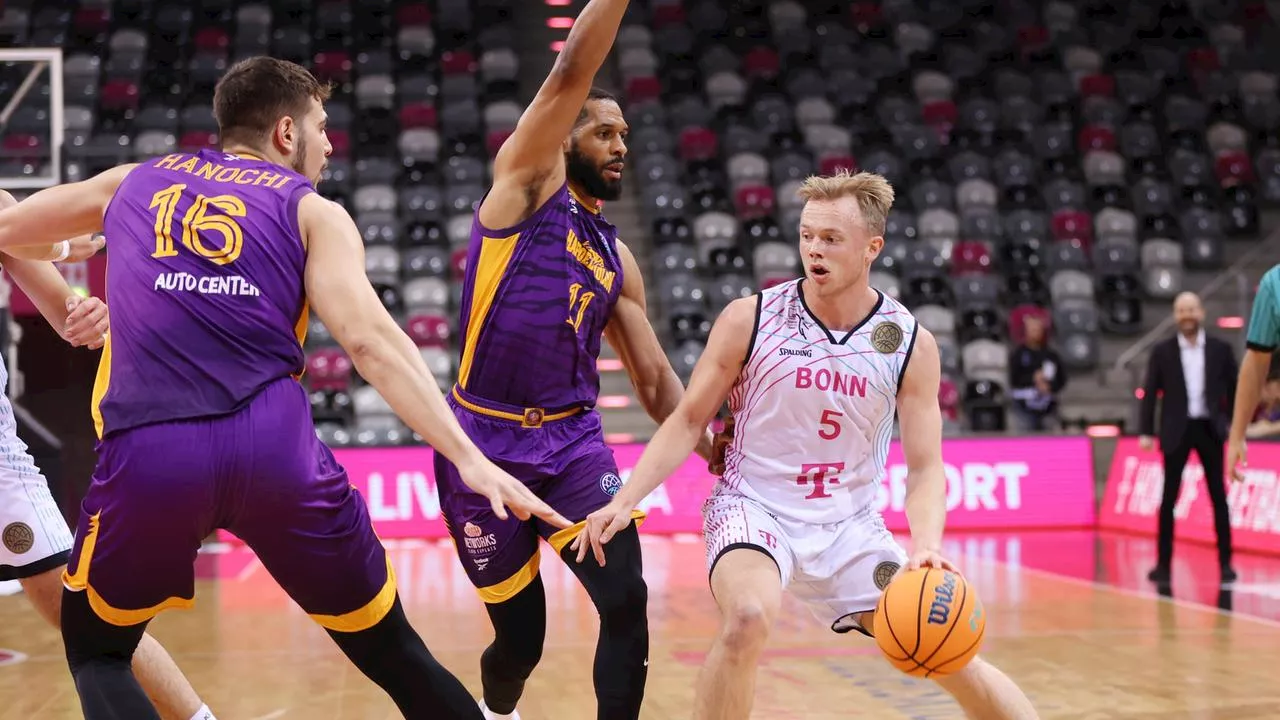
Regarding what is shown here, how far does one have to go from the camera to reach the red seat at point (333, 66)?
1880cm

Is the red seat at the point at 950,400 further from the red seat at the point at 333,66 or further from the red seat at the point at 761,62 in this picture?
the red seat at the point at 333,66

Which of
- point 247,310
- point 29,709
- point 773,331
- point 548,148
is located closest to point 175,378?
point 247,310

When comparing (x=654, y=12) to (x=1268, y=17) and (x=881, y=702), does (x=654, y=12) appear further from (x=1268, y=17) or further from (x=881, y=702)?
(x=881, y=702)

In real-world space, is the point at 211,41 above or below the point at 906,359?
above

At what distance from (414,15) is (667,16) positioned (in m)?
3.70

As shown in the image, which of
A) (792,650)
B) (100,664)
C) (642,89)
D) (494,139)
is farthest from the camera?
(642,89)

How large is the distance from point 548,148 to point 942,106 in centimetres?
1620

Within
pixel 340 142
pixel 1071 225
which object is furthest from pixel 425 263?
pixel 1071 225

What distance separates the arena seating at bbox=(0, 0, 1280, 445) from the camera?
54.2 ft

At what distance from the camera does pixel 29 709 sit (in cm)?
604

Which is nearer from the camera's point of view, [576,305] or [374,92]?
[576,305]

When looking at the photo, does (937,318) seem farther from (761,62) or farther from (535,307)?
(535,307)

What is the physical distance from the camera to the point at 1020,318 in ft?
53.2

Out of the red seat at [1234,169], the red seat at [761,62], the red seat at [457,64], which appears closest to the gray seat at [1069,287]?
the red seat at [1234,169]
